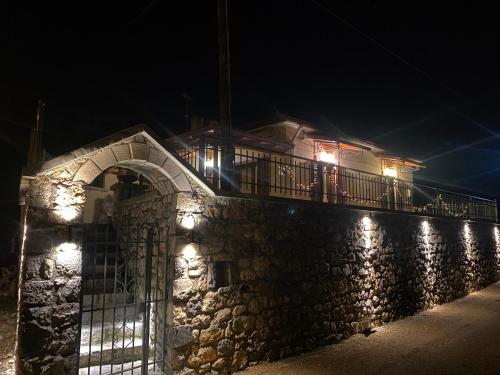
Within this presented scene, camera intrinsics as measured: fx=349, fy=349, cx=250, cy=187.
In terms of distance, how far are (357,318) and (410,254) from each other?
333 centimetres

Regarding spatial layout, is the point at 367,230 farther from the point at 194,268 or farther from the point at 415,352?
the point at 194,268

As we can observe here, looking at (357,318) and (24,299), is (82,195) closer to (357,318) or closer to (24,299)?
(24,299)

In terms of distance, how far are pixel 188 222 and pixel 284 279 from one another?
7.70 feet

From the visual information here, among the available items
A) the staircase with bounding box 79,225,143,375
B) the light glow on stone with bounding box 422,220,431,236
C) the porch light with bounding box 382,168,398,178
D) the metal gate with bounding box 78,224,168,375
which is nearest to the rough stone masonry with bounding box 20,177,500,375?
the metal gate with bounding box 78,224,168,375

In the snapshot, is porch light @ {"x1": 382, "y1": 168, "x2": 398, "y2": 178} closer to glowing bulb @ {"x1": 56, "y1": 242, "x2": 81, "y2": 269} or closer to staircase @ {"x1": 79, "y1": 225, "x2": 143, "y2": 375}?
staircase @ {"x1": 79, "y1": 225, "x2": 143, "y2": 375}

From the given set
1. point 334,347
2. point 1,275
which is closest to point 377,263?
point 334,347

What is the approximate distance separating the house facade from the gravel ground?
1.09m

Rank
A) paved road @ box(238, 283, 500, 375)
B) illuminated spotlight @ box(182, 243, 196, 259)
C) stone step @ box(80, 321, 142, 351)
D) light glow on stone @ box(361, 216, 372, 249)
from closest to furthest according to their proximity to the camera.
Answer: illuminated spotlight @ box(182, 243, 196, 259), paved road @ box(238, 283, 500, 375), stone step @ box(80, 321, 142, 351), light glow on stone @ box(361, 216, 372, 249)

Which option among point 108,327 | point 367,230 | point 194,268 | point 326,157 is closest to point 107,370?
point 108,327

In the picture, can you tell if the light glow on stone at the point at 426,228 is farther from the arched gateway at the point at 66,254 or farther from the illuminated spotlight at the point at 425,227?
the arched gateway at the point at 66,254

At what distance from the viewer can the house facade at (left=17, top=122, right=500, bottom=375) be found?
13.8 feet

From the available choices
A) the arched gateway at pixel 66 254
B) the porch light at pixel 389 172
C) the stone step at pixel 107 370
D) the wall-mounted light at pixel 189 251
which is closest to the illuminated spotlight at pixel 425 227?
the porch light at pixel 389 172

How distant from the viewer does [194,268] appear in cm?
546

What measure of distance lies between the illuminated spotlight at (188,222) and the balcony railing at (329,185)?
48.6 inches
